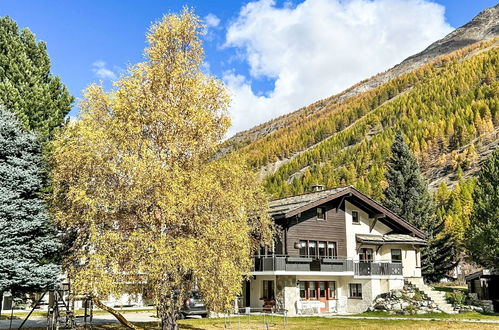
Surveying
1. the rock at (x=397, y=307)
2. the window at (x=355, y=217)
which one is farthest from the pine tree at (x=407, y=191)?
the rock at (x=397, y=307)

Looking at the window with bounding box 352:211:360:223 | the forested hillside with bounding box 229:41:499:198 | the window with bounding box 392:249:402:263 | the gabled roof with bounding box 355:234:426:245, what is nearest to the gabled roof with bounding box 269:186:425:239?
the gabled roof with bounding box 355:234:426:245

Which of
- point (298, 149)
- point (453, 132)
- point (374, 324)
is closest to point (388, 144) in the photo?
point (453, 132)

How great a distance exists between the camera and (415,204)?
164 ft

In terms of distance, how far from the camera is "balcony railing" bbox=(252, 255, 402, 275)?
32125mm

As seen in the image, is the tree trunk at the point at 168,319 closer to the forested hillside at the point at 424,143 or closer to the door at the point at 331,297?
the door at the point at 331,297

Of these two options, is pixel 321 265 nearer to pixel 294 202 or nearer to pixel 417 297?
pixel 294 202

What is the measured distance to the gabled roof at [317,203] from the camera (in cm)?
3338

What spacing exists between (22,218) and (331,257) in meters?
22.8

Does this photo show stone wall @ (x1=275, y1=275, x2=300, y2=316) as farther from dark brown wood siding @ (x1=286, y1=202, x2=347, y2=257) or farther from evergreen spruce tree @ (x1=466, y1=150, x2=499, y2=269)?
evergreen spruce tree @ (x1=466, y1=150, x2=499, y2=269)

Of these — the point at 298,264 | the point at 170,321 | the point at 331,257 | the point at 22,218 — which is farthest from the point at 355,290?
the point at 22,218

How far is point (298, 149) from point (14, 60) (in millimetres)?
168914

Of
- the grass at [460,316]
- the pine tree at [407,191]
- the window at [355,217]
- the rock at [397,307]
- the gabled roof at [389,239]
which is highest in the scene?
the pine tree at [407,191]

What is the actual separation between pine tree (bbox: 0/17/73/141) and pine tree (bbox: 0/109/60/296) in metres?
1.43

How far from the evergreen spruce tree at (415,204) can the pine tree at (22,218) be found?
125 ft
